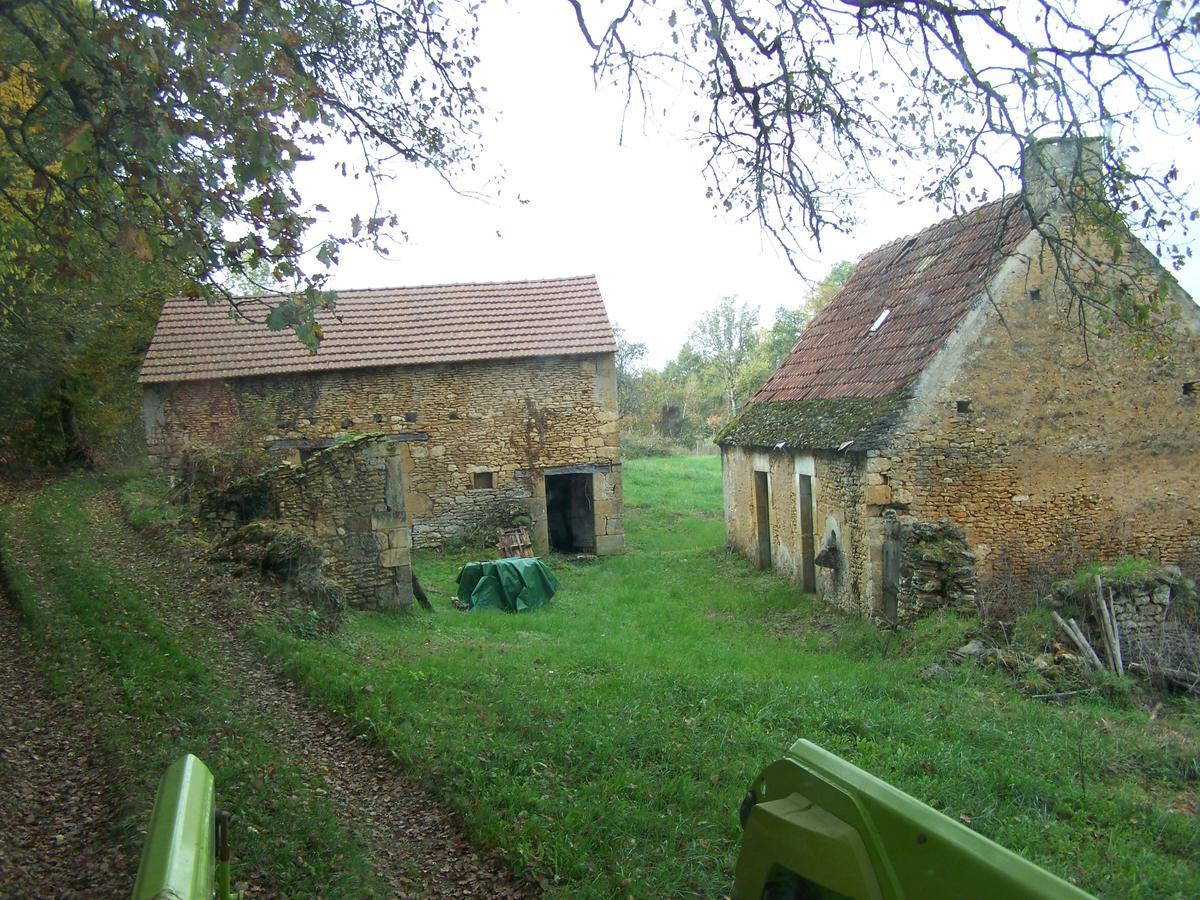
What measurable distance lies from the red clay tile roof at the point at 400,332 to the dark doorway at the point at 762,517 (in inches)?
188

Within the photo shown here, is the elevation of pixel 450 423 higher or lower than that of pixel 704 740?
higher

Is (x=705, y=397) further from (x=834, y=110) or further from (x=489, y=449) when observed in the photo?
(x=834, y=110)

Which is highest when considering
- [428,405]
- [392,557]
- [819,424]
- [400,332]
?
[400,332]

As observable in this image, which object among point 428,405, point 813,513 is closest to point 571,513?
point 428,405

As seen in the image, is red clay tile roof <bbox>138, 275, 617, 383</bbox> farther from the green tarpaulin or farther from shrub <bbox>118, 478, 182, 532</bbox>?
the green tarpaulin

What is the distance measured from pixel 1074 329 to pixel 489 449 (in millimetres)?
11790

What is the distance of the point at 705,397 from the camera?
4819cm

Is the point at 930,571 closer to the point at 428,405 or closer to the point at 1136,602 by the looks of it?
the point at 1136,602

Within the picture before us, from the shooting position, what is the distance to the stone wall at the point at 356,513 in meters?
12.4

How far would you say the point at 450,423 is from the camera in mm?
20141

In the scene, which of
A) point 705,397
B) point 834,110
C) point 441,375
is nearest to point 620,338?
point 705,397

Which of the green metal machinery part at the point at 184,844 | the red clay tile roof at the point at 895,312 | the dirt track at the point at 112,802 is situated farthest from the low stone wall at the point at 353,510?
the green metal machinery part at the point at 184,844

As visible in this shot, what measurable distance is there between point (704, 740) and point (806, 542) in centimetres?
899

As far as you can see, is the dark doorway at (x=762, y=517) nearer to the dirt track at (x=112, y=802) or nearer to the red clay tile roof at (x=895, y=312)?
the red clay tile roof at (x=895, y=312)
